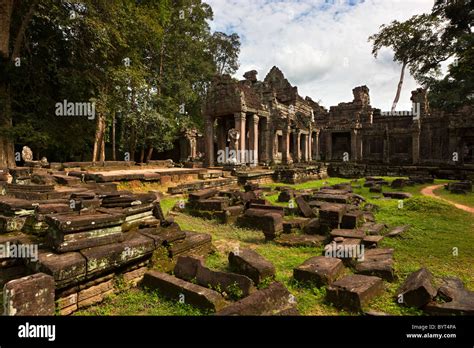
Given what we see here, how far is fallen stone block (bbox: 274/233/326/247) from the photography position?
545 centimetres

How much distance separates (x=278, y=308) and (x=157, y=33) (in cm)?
1936

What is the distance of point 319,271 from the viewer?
362cm

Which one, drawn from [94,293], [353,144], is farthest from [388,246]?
[353,144]

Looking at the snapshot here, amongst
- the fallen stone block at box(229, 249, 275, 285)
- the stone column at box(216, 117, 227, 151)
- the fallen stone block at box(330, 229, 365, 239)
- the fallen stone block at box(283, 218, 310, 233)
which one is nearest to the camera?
the fallen stone block at box(229, 249, 275, 285)

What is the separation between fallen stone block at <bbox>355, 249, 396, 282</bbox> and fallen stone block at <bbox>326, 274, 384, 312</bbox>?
17.4 inches

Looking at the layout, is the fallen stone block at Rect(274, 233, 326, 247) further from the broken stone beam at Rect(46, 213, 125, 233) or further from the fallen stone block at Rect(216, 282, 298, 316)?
the broken stone beam at Rect(46, 213, 125, 233)

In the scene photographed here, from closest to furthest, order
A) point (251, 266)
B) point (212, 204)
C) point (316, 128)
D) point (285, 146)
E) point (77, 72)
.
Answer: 1. point (251, 266)
2. point (212, 204)
3. point (77, 72)
4. point (285, 146)
5. point (316, 128)

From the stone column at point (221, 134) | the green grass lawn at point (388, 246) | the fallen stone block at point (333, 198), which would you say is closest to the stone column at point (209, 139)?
the stone column at point (221, 134)

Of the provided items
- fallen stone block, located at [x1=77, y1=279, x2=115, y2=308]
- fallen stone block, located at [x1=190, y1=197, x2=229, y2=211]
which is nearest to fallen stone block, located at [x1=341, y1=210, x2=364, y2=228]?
fallen stone block, located at [x1=190, y1=197, x2=229, y2=211]

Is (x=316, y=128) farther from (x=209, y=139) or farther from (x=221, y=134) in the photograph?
(x=209, y=139)

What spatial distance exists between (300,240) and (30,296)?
4.51 m
